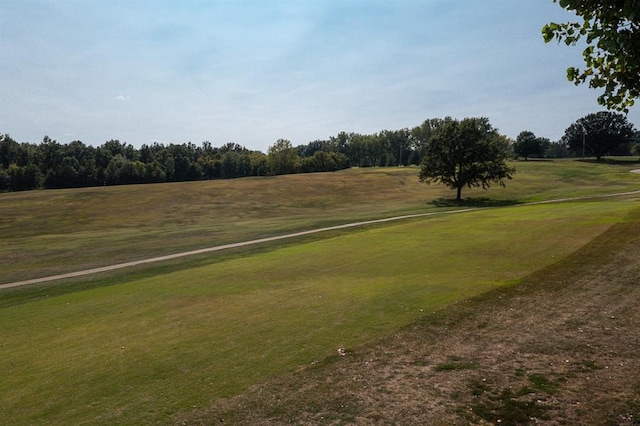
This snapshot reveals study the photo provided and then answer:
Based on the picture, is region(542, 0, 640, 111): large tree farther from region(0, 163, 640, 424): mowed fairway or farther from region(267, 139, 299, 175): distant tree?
region(267, 139, 299, 175): distant tree

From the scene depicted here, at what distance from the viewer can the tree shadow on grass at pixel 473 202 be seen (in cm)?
6675

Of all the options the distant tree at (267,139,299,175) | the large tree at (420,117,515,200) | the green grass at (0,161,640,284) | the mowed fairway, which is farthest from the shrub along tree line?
the mowed fairway

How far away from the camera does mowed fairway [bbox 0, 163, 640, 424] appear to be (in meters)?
9.49

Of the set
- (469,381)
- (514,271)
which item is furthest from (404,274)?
(469,381)

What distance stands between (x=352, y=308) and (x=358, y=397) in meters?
5.77

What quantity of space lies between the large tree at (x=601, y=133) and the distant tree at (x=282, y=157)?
9106 centimetres

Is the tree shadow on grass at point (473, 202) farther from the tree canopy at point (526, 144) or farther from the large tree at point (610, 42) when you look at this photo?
the tree canopy at point (526, 144)

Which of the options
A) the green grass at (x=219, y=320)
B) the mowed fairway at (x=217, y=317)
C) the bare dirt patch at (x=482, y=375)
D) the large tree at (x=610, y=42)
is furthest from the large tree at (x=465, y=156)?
the large tree at (x=610, y=42)

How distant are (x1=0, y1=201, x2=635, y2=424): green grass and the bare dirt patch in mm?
907

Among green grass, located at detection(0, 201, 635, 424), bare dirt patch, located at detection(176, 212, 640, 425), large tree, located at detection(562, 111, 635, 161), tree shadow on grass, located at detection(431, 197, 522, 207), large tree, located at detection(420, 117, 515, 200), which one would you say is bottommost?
tree shadow on grass, located at detection(431, 197, 522, 207)

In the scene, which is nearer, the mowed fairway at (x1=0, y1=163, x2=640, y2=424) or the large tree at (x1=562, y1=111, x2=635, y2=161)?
the mowed fairway at (x1=0, y1=163, x2=640, y2=424)

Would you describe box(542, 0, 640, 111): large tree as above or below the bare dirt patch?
above

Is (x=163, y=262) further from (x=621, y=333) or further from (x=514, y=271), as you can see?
(x=621, y=333)

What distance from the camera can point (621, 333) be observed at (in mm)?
10633
